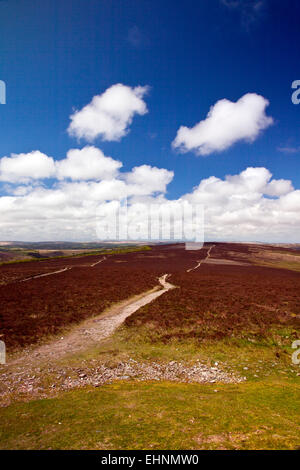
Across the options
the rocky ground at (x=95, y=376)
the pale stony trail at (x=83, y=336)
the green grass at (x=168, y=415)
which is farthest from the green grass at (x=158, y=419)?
the pale stony trail at (x=83, y=336)

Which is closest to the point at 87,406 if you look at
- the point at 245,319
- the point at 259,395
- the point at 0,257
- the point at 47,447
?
the point at 47,447

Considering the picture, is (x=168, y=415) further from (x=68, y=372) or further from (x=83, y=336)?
(x=83, y=336)

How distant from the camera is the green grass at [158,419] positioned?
811 cm

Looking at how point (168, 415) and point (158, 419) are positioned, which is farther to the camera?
point (168, 415)

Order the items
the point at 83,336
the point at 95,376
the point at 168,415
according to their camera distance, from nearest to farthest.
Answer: the point at 168,415, the point at 95,376, the point at 83,336

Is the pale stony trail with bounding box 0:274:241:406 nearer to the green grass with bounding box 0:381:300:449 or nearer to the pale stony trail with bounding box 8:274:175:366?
the pale stony trail with bounding box 8:274:175:366

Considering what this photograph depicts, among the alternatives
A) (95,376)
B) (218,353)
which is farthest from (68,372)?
(218,353)

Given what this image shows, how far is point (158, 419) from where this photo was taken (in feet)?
31.5

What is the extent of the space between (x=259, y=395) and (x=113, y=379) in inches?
347

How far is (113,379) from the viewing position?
47.9 feet

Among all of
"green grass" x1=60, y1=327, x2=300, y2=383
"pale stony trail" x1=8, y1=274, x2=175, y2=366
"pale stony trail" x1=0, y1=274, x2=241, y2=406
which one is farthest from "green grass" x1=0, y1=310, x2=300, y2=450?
"pale stony trail" x1=8, y1=274, x2=175, y2=366

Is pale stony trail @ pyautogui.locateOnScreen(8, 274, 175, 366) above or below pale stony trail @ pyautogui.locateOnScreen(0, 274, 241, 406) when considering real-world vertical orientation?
below

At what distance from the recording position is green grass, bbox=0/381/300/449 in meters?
8.11
